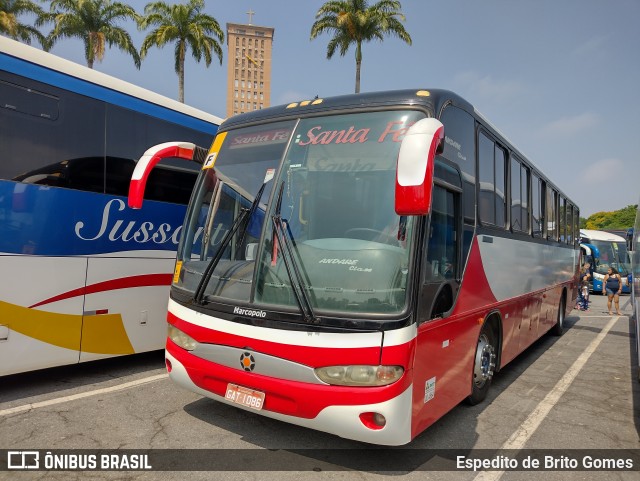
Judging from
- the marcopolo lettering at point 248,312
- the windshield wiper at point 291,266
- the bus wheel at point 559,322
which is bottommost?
the bus wheel at point 559,322

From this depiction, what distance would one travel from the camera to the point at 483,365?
5402 millimetres

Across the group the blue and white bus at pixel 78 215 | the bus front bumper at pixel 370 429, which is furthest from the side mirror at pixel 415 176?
the blue and white bus at pixel 78 215

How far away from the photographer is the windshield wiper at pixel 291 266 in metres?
3.52

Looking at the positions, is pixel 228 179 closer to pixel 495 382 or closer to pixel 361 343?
pixel 361 343

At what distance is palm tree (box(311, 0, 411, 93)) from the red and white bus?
75.0ft

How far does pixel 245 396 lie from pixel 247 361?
0.92ft

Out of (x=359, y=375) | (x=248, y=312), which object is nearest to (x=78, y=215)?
(x=248, y=312)

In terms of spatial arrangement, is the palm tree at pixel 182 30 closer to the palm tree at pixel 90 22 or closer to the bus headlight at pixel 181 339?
the palm tree at pixel 90 22

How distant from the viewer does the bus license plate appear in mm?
3703

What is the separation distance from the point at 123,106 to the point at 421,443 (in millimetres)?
5140

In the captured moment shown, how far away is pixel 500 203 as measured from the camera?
19.3 feet

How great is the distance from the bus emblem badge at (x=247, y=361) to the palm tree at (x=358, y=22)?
25.1m

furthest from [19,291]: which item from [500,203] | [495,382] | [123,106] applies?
[495,382]

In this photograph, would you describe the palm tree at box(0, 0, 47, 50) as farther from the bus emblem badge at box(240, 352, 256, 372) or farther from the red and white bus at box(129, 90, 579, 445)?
the bus emblem badge at box(240, 352, 256, 372)
